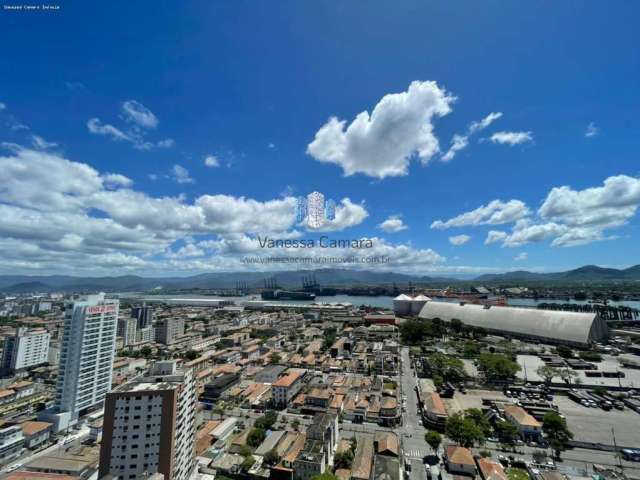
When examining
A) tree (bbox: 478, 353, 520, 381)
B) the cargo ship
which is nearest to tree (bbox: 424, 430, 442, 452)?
tree (bbox: 478, 353, 520, 381)

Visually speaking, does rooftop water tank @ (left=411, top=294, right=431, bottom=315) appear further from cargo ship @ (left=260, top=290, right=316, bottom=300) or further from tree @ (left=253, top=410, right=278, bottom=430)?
cargo ship @ (left=260, top=290, right=316, bottom=300)

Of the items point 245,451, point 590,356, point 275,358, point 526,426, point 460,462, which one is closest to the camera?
point 460,462

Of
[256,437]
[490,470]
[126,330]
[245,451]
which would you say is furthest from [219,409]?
[126,330]

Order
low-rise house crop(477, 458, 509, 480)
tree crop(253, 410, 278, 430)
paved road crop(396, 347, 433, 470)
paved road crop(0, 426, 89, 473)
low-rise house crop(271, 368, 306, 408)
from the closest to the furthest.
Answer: low-rise house crop(477, 458, 509, 480), paved road crop(396, 347, 433, 470), paved road crop(0, 426, 89, 473), tree crop(253, 410, 278, 430), low-rise house crop(271, 368, 306, 408)

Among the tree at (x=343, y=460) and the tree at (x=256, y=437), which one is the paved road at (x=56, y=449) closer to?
the tree at (x=256, y=437)

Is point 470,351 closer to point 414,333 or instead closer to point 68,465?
point 414,333

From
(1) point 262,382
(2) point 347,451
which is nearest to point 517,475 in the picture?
(2) point 347,451
